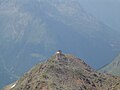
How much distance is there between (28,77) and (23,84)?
12.9 ft

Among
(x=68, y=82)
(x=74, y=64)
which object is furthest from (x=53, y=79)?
(x=74, y=64)

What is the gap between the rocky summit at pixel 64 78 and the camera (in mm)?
95375

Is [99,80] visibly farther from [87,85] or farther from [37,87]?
[37,87]

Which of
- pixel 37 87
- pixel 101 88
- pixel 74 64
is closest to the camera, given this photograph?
pixel 37 87

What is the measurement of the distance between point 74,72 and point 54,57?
47.8ft

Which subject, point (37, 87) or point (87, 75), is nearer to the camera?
point (37, 87)

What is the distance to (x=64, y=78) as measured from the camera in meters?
99.9

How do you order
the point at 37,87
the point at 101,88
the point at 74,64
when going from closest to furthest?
1. the point at 37,87
2. the point at 101,88
3. the point at 74,64

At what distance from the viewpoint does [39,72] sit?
10575 centimetres

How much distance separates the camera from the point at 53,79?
96938 mm

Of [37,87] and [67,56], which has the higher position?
[67,56]

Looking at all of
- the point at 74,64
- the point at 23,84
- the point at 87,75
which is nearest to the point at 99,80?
the point at 87,75

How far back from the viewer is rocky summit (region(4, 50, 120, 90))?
9538 centimetres

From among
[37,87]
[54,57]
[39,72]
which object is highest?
[54,57]
